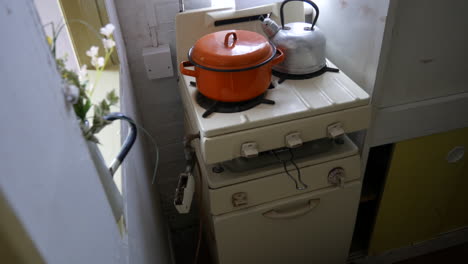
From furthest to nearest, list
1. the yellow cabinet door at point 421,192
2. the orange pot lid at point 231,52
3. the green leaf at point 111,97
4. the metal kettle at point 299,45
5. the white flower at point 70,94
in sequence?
the yellow cabinet door at point 421,192
the metal kettle at point 299,45
the orange pot lid at point 231,52
the green leaf at point 111,97
the white flower at point 70,94

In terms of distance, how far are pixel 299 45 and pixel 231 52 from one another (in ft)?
0.77

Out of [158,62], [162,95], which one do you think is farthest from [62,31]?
[162,95]

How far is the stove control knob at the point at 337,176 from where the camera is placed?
1.10 meters

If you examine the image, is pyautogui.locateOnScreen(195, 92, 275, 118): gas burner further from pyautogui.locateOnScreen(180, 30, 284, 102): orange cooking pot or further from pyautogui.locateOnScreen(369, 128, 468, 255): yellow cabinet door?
pyautogui.locateOnScreen(369, 128, 468, 255): yellow cabinet door

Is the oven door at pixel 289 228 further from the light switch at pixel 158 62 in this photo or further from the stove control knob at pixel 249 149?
the light switch at pixel 158 62

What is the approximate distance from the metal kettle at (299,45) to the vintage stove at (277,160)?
0.04 metres

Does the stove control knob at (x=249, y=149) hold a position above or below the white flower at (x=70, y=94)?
below

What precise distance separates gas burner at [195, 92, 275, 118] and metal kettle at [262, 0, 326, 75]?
15cm

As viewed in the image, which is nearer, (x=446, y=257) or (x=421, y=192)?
(x=421, y=192)

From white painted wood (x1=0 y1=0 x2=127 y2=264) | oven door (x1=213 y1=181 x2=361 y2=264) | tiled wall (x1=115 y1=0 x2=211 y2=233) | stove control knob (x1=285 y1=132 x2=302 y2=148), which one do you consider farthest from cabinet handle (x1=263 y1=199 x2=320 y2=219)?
white painted wood (x1=0 y1=0 x2=127 y2=264)

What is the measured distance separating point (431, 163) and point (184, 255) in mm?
1151

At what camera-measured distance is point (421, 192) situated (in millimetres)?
1337

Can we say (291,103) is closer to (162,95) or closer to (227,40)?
(227,40)

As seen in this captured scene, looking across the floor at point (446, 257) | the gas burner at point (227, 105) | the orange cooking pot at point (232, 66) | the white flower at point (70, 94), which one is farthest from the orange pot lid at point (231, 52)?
the floor at point (446, 257)
